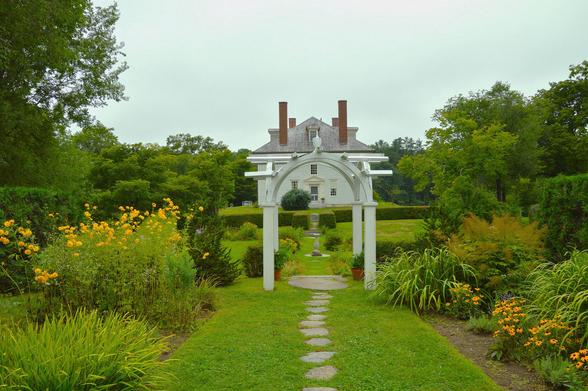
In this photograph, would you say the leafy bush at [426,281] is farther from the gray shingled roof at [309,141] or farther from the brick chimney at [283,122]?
the brick chimney at [283,122]

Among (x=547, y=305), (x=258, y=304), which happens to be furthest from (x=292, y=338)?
(x=547, y=305)

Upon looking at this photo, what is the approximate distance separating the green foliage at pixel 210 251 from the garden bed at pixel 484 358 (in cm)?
467

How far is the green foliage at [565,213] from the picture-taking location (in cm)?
819

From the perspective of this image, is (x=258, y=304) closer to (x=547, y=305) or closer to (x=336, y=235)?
(x=547, y=305)

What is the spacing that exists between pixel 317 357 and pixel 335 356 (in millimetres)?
199

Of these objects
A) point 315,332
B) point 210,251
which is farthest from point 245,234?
point 315,332

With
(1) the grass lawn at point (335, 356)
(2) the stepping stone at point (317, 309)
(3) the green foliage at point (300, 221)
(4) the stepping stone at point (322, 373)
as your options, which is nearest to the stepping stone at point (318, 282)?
(2) the stepping stone at point (317, 309)

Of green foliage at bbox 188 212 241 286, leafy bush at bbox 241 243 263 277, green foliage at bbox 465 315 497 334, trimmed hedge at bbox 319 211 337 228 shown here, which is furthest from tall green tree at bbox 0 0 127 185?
trimmed hedge at bbox 319 211 337 228

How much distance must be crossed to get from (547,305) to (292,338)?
3.06 m

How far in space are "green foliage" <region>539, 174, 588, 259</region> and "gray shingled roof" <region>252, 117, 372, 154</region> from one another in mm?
30307

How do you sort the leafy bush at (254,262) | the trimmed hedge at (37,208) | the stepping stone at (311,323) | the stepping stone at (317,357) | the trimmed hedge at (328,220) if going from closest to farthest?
the stepping stone at (317,357) < the stepping stone at (311,323) < the trimmed hedge at (37,208) < the leafy bush at (254,262) < the trimmed hedge at (328,220)

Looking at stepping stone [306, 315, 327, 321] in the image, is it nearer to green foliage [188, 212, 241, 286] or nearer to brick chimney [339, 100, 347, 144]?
green foliage [188, 212, 241, 286]

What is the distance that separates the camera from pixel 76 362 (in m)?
3.51

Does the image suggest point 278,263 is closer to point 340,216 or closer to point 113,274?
point 113,274
